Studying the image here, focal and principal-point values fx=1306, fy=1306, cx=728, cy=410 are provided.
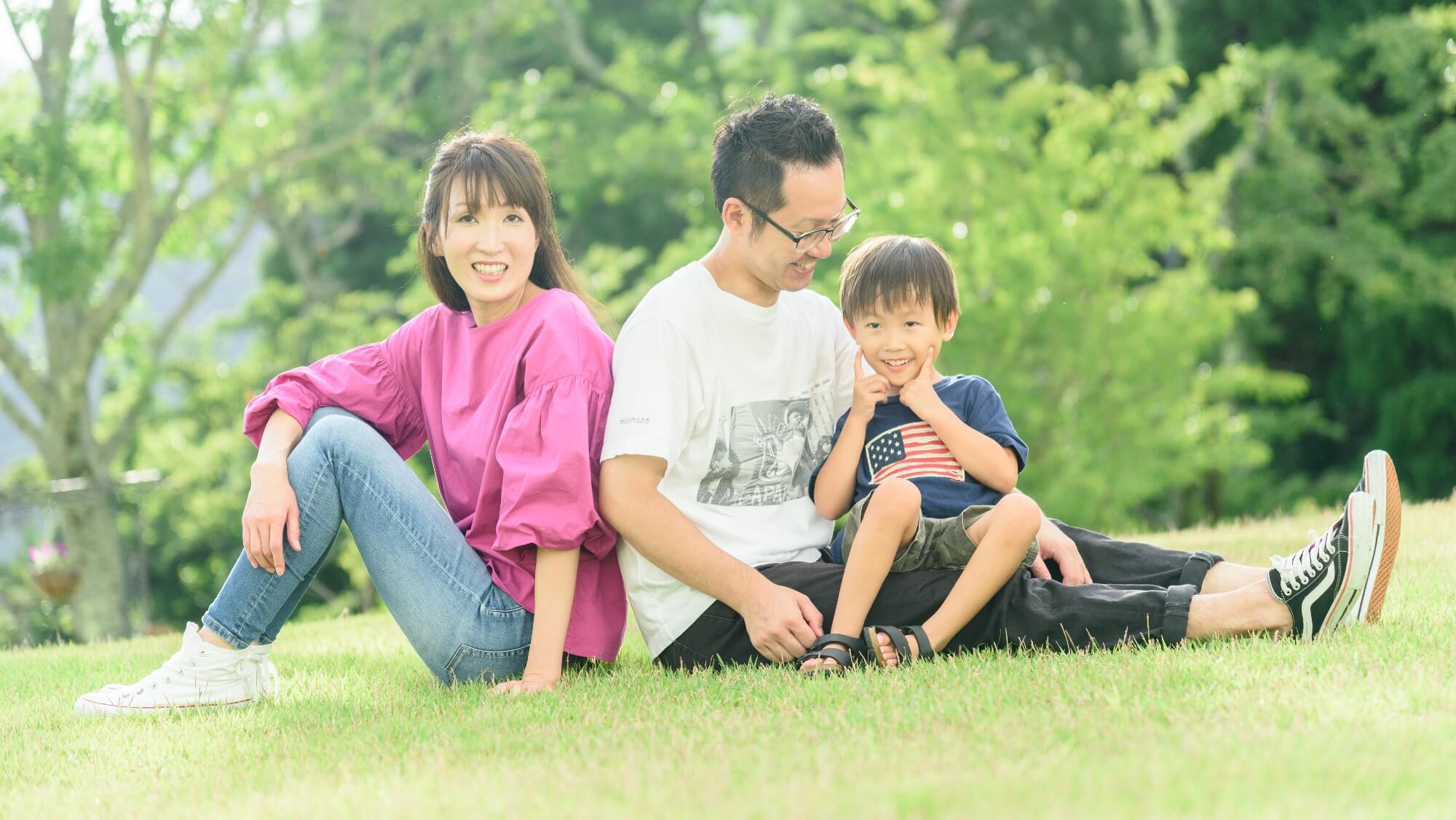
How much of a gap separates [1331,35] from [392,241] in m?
12.9

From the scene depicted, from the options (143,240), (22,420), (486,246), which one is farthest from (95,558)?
(486,246)

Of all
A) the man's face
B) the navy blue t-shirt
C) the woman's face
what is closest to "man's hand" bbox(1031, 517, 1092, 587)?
the navy blue t-shirt

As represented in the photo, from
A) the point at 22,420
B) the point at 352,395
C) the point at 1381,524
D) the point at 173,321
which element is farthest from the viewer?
the point at 173,321

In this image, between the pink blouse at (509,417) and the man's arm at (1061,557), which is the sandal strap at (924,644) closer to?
the man's arm at (1061,557)

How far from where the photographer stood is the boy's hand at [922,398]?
3.34 m

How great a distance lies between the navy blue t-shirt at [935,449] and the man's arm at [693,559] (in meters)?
0.37

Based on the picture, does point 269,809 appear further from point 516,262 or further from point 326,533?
point 516,262

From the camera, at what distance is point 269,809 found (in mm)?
2289

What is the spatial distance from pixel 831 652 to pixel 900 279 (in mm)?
959

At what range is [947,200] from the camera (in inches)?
469

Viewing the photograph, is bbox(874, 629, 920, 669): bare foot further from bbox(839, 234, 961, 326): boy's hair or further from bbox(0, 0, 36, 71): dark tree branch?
bbox(0, 0, 36, 71): dark tree branch

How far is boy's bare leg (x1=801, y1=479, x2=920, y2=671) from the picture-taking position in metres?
3.16

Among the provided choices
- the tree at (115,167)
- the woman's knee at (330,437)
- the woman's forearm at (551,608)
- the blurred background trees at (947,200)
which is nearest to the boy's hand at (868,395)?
the woman's forearm at (551,608)

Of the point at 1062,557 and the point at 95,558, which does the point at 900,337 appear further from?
the point at 95,558
